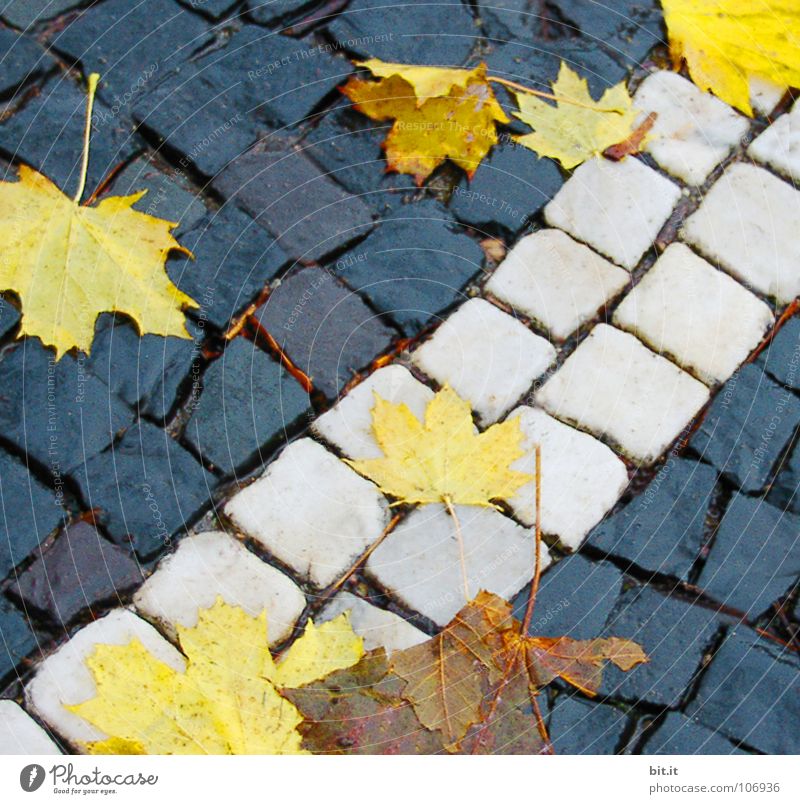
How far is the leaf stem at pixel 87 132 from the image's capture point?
175 cm

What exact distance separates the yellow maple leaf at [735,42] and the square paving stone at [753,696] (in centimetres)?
103

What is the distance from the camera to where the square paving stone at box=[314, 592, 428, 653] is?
1.58m

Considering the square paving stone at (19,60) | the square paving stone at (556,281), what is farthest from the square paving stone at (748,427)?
the square paving stone at (19,60)

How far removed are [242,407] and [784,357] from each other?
0.98m

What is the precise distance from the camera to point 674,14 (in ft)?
6.21

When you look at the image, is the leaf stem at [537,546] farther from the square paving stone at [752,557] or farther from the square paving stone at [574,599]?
the square paving stone at [752,557]

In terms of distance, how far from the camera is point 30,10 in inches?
73.1

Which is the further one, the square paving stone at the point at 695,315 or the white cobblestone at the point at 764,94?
the white cobblestone at the point at 764,94

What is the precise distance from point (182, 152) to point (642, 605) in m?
1.17

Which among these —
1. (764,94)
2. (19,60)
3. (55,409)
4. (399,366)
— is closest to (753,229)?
(764,94)

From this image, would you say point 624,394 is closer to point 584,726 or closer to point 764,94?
point 584,726

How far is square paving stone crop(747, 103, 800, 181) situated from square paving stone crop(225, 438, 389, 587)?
1.00 metres

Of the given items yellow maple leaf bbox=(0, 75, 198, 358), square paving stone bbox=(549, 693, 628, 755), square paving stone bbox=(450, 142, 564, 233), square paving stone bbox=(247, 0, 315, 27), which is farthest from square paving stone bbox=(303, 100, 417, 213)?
square paving stone bbox=(549, 693, 628, 755)
